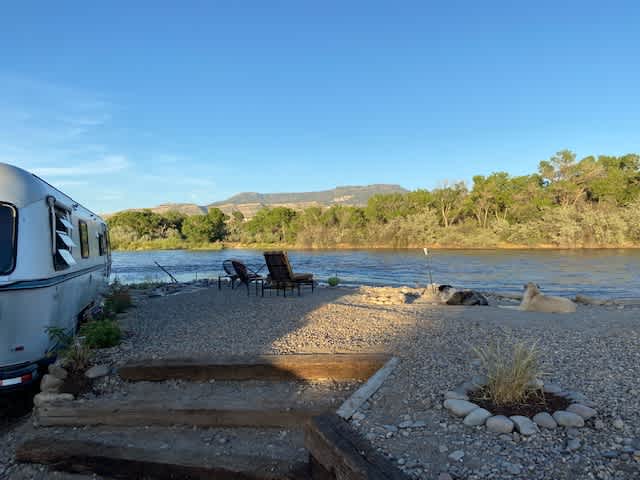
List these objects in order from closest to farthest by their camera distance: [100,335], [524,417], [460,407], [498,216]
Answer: [524,417], [460,407], [100,335], [498,216]

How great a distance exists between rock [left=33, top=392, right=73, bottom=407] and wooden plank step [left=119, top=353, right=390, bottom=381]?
1.97ft

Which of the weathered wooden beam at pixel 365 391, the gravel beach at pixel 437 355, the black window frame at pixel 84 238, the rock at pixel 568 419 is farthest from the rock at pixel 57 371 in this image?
the rock at pixel 568 419

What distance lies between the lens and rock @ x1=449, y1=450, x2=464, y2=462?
8.22ft

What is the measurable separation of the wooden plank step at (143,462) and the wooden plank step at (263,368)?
109 cm

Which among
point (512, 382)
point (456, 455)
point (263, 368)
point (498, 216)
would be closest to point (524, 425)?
point (512, 382)

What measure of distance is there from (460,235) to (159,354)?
129 feet

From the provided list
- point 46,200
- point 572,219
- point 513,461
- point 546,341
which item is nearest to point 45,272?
point 46,200

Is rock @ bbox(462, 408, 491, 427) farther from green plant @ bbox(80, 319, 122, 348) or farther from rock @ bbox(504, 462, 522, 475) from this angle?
green plant @ bbox(80, 319, 122, 348)

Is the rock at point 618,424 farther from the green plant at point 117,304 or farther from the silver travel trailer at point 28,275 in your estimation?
the green plant at point 117,304

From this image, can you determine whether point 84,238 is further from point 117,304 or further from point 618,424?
point 618,424

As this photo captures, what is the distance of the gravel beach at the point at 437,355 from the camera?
8.15ft

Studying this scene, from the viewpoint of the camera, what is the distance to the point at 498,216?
Result: 45.0 metres

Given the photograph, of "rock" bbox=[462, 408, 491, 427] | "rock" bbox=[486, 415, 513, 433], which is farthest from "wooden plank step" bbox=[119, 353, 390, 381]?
"rock" bbox=[486, 415, 513, 433]

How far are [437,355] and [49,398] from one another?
3.59 m
